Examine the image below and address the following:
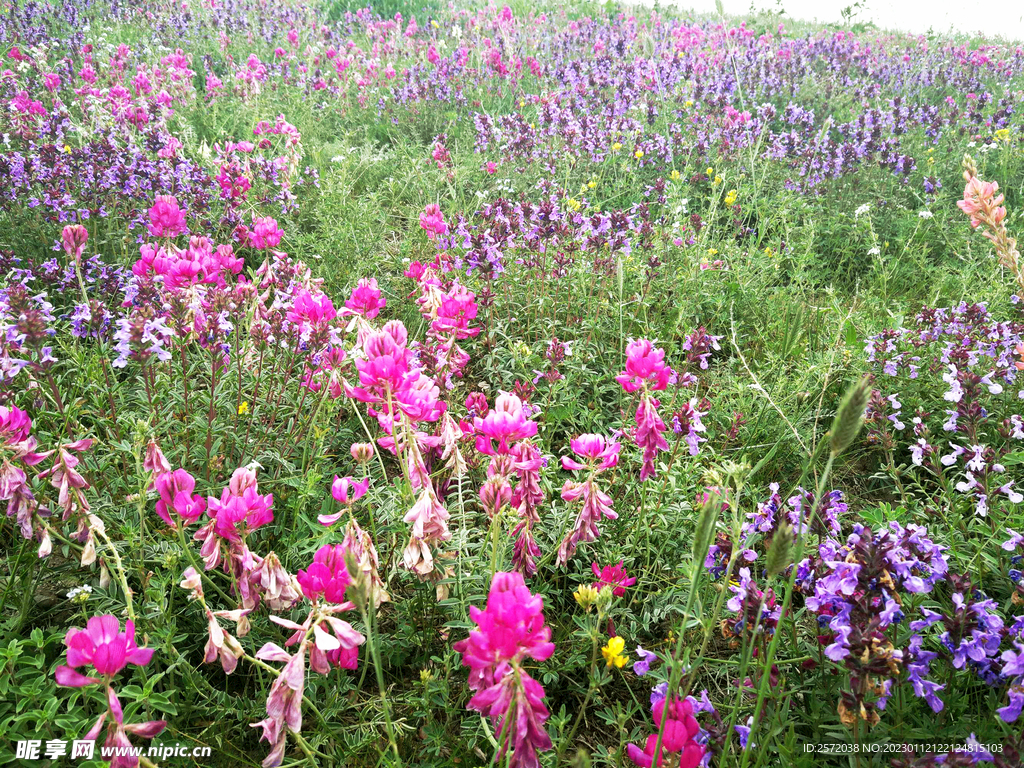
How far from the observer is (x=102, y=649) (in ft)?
3.83

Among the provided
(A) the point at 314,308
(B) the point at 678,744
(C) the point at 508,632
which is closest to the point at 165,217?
(A) the point at 314,308

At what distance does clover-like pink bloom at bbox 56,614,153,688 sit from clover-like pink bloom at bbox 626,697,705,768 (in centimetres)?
97

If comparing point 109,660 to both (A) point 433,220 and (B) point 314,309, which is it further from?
(A) point 433,220

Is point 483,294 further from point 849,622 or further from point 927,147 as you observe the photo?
point 927,147

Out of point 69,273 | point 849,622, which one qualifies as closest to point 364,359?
point 849,622

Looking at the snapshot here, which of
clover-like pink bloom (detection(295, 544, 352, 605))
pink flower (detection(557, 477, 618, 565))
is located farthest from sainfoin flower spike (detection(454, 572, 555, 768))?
pink flower (detection(557, 477, 618, 565))

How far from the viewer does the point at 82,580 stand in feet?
6.58

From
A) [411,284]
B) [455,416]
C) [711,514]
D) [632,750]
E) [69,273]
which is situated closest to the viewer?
[711,514]

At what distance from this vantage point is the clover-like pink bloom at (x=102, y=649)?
3.75 ft

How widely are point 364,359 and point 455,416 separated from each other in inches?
45.9

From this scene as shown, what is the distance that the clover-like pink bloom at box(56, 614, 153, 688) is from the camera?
1.14 m

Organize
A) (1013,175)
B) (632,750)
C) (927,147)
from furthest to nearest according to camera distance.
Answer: (927,147) → (1013,175) → (632,750)

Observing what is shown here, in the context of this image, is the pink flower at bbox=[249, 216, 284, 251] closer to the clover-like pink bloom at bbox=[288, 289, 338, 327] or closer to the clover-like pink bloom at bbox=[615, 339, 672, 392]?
the clover-like pink bloom at bbox=[288, 289, 338, 327]

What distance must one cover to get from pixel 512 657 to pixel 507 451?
0.56 m
